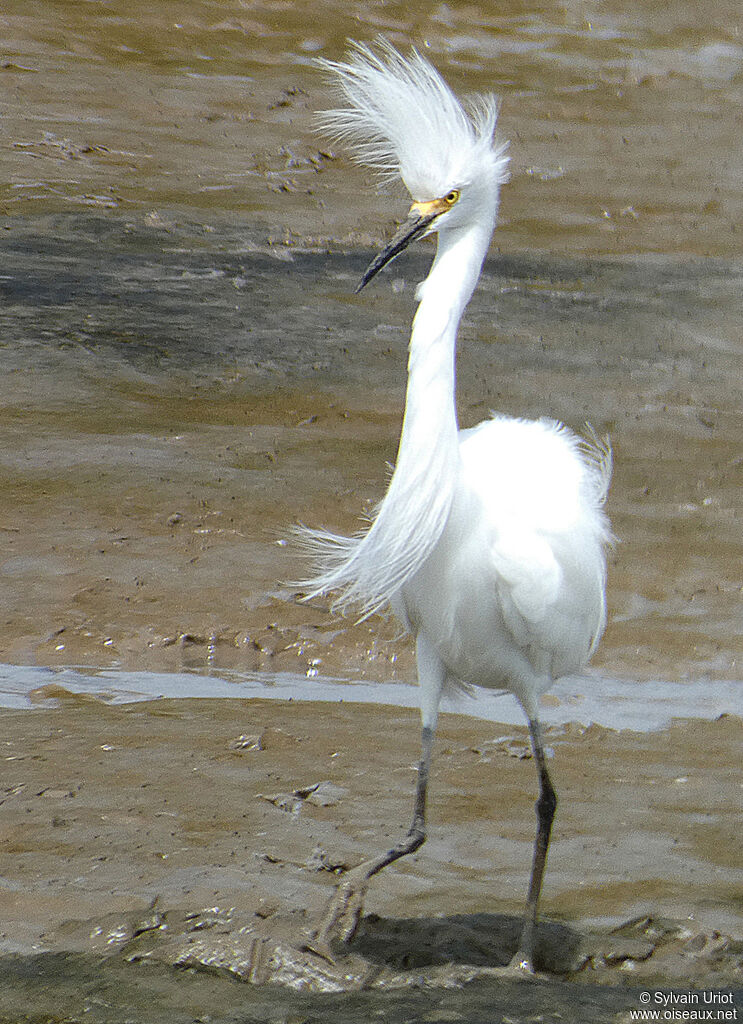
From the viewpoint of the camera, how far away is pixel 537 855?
3969mm

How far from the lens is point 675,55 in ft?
41.3

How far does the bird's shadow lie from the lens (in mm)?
3766

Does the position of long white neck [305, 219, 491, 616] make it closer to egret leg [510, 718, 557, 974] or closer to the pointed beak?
the pointed beak

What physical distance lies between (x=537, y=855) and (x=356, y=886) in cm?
54

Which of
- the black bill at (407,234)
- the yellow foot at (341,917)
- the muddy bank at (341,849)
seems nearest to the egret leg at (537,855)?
the muddy bank at (341,849)

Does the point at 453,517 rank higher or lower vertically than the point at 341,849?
higher

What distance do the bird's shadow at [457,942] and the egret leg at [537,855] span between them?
0.24 ft

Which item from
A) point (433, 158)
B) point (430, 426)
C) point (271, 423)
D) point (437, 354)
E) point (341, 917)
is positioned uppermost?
point (433, 158)

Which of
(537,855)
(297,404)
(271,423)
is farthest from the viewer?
(297,404)

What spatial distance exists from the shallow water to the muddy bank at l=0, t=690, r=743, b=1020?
0.02 metres

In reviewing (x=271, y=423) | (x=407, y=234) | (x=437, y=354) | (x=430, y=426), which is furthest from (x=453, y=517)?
(x=271, y=423)

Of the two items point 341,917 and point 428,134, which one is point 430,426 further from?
point 341,917

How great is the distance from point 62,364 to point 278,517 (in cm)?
191

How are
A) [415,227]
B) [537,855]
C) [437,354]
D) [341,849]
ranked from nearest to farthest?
[437,354]
[415,227]
[537,855]
[341,849]
